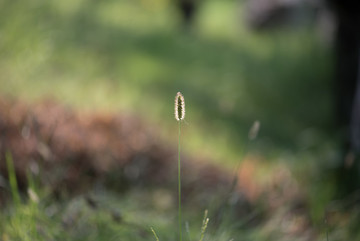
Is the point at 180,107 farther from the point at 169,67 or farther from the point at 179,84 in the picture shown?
the point at 169,67

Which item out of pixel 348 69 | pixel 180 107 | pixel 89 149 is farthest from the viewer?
pixel 348 69

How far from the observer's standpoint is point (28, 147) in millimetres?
2744

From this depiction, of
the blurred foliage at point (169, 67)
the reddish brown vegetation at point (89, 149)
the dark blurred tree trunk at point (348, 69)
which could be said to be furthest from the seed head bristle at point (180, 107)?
the dark blurred tree trunk at point (348, 69)

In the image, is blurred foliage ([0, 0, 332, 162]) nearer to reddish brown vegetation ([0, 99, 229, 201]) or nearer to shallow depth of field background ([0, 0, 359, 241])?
shallow depth of field background ([0, 0, 359, 241])

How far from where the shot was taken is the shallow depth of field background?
235 cm

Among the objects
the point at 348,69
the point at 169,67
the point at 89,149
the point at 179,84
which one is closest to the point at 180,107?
the point at 89,149

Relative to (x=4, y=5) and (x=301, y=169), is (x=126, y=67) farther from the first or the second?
(x=301, y=169)

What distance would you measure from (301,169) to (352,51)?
3.83 feet

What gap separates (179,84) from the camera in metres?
5.42

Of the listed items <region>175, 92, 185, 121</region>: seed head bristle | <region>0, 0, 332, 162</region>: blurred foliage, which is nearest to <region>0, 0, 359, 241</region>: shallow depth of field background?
<region>0, 0, 332, 162</region>: blurred foliage

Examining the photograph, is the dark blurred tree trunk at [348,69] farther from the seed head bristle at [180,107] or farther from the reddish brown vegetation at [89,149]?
the seed head bristle at [180,107]

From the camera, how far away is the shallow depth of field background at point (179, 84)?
2.35m

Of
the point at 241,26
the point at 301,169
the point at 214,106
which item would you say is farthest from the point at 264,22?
the point at 301,169

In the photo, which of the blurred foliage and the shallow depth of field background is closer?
the shallow depth of field background
